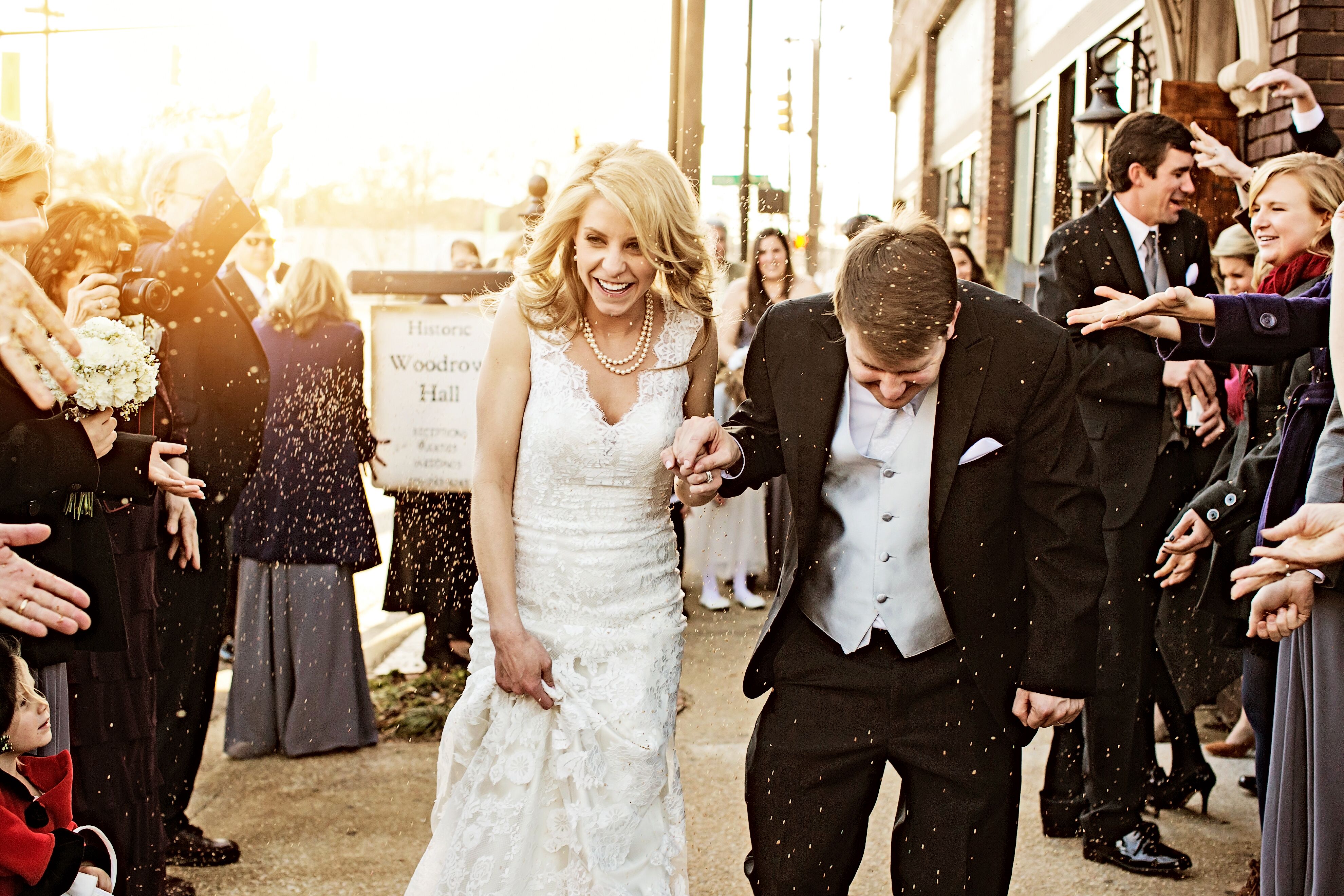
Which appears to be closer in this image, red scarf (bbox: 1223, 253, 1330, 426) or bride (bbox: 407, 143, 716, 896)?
bride (bbox: 407, 143, 716, 896)

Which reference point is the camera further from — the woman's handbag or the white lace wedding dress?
Answer: the woman's handbag

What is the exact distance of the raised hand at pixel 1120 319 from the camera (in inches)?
119

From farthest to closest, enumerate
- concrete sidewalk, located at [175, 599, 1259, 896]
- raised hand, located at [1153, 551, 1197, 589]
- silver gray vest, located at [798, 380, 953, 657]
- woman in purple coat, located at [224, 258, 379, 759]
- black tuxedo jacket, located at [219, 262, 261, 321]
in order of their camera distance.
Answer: woman in purple coat, located at [224, 258, 379, 759]
black tuxedo jacket, located at [219, 262, 261, 321]
concrete sidewalk, located at [175, 599, 1259, 896]
raised hand, located at [1153, 551, 1197, 589]
silver gray vest, located at [798, 380, 953, 657]

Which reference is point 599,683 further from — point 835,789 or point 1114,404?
point 1114,404

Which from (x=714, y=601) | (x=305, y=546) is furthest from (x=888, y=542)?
(x=714, y=601)

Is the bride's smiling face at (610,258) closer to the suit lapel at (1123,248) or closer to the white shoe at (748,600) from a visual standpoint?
the suit lapel at (1123,248)

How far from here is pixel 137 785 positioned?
3449 mm

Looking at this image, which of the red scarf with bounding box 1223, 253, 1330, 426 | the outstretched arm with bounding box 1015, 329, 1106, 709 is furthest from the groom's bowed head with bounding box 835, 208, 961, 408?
the red scarf with bounding box 1223, 253, 1330, 426

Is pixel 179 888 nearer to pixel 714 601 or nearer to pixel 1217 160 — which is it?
pixel 1217 160

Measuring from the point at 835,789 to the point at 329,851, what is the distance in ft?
7.42

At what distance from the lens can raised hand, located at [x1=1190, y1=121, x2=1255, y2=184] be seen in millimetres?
4766

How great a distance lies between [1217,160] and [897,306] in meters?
2.82

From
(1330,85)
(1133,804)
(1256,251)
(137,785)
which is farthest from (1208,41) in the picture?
(137,785)

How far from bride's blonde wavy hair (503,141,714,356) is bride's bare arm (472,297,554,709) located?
0.09 metres
